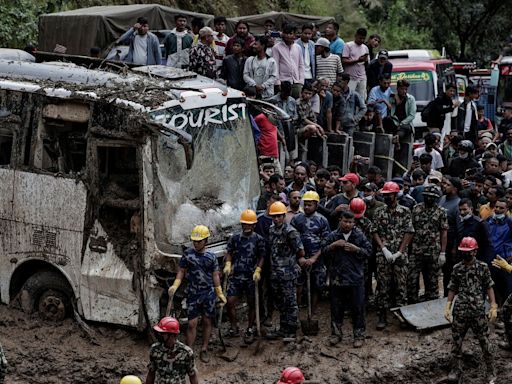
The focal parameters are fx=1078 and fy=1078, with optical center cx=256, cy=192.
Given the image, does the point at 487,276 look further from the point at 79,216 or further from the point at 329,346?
the point at 79,216

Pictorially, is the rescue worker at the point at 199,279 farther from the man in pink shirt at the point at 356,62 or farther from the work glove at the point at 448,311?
the man in pink shirt at the point at 356,62

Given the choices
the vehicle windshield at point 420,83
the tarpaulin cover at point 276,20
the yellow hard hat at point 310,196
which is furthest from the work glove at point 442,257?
the vehicle windshield at point 420,83

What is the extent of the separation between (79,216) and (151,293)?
4.11 ft

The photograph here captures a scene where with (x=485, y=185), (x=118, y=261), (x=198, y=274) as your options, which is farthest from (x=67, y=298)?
(x=485, y=185)

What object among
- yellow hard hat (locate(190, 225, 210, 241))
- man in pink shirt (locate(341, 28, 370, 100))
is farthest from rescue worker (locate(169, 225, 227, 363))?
man in pink shirt (locate(341, 28, 370, 100))

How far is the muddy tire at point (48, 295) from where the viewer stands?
1295cm

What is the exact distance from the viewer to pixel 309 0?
31891 millimetres

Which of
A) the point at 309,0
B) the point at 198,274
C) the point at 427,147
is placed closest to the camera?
the point at 198,274

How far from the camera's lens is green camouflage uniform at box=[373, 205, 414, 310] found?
13.2 meters

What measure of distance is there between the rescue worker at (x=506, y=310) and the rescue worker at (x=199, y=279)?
3.43 metres

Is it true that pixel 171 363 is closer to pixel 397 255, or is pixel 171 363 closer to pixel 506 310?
pixel 397 255

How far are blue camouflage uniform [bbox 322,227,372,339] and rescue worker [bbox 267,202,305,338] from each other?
0.41m

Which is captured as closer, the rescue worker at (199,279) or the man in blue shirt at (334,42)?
the rescue worker at (199,279)

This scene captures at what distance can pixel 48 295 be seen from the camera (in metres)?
13.0
